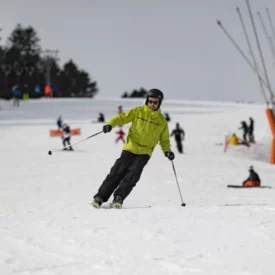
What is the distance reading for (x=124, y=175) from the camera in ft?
24.1

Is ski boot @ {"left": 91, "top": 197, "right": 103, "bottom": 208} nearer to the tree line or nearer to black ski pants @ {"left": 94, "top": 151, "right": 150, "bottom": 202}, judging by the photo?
black ski pants @ {"left": 94, "top": 151, "right": 150, "bottom": 202}

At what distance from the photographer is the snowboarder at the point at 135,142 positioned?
23.5ft

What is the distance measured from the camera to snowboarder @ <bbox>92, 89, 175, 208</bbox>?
23.5ft

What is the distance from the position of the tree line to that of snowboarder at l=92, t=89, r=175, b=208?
56941 millimetres

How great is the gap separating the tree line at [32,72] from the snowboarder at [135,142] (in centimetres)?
5694

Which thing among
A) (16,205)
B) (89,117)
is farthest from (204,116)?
(16,205)

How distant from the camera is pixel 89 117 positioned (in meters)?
41.6

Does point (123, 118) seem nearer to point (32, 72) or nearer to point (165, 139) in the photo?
Result: point (165, 139)

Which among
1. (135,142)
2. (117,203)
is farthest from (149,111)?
(117,203)

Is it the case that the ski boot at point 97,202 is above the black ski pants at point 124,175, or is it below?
below

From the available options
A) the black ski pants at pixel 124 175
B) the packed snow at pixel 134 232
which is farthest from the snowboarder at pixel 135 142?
the packed snow at pixel 134 232

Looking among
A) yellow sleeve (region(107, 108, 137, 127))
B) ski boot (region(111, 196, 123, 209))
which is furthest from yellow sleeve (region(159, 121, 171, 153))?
ski boot (region(111, 196, 123, 209))

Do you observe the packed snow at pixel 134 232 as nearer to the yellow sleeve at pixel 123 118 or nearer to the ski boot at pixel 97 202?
the ski boot at pixel 97 202

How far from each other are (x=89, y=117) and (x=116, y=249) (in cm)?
3752
